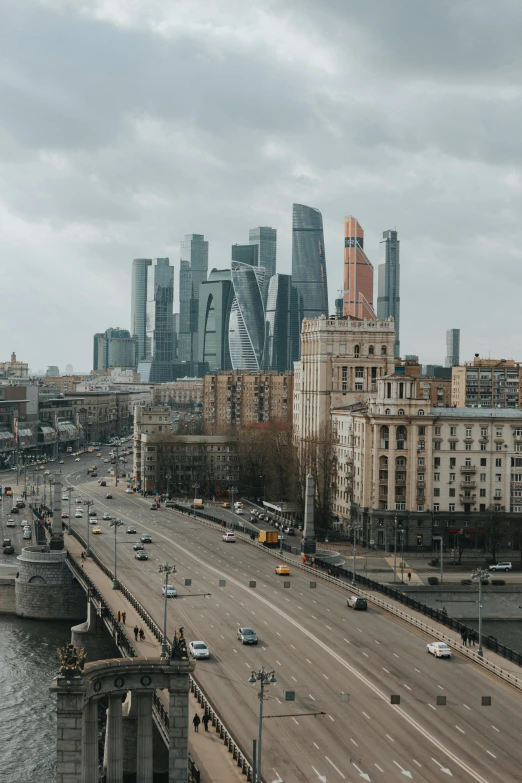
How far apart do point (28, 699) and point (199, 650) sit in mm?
16279

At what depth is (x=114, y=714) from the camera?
5422 cm

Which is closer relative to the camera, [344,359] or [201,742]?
[201,742]

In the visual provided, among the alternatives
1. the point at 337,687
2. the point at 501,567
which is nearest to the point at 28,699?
the point at 337,687

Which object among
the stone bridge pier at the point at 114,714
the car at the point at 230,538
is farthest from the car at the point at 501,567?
the stone bridge pier at the point at 114,714

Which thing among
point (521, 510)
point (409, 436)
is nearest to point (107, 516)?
point (409, 436)

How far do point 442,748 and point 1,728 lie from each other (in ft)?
108

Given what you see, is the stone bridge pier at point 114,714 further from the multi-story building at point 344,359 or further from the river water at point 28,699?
the multi-story building at point 344,359

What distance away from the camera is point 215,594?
97.3 metres

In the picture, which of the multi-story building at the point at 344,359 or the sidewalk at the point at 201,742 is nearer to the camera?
the sidewalk at the point at 201,742

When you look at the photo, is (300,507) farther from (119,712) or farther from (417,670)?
(119,712)

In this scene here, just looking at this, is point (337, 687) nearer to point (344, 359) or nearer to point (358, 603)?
point (358, 603)

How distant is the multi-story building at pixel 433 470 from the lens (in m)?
135

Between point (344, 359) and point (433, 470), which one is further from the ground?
point (344, 359)

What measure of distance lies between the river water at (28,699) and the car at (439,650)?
82.9 feet
